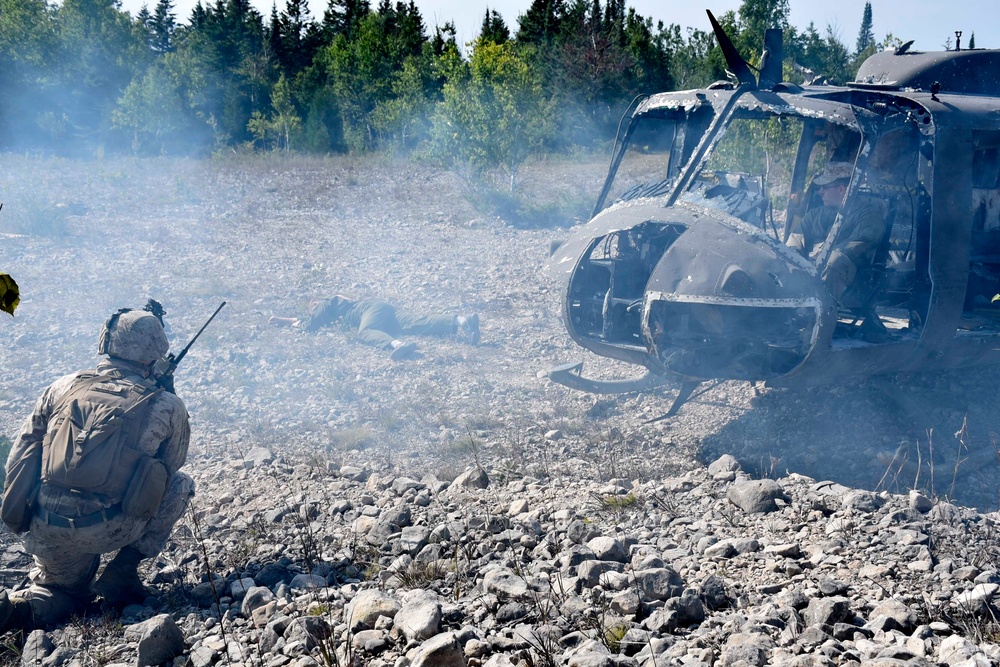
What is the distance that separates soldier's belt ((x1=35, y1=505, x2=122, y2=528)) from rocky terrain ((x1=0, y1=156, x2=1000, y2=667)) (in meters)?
0.47

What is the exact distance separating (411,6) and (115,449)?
38.5 metres

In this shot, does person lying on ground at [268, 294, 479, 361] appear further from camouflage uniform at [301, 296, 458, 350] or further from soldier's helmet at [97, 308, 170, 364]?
soldier's helmet at [97, 308, 170, 364]

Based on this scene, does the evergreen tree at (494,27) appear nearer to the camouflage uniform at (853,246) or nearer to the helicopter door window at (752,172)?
the helicopter door window at (752,172)

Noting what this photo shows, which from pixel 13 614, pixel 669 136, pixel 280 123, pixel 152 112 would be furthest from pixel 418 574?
pixel 152 112

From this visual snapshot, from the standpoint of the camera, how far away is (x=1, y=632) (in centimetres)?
393

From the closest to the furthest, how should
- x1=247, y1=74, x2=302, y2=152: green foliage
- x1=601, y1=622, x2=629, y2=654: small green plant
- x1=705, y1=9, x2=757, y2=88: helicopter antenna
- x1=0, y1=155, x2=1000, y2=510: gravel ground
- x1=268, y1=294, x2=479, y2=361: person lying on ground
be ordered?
x1=601, y1=622, x2=629, y2=654: small green plant, x1=705, y1=9, x2=757, y2=88: helicopter antenna, x1=0, y1=155, x2=1000, y2=510: gravel ground, x1=268, y1=294, x2=479, y2=361: person lying on ground, x1=247, y1=74, x2=302, y2=152: green foliage

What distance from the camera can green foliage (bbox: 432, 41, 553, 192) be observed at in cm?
1877

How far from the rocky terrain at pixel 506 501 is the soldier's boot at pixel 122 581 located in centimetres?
9

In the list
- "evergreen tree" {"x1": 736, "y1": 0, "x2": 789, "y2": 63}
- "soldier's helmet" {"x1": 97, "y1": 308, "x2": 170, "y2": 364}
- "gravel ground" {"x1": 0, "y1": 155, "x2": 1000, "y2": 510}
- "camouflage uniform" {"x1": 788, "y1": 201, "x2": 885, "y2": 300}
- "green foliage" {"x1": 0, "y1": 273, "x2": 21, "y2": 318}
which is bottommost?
"gravel ground" {"x1": 0, "y1": 155, "x2": 1000, "y2": 510}

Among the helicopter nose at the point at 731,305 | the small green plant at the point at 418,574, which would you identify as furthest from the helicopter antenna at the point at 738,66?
the small green plant at the point at 418,574

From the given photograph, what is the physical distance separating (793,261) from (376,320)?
530cm

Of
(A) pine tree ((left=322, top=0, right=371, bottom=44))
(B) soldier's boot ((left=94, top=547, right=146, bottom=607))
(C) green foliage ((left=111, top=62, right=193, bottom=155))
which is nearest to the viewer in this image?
(B) soldier's boot ((left=94, top=547, right=146, bottom=607))

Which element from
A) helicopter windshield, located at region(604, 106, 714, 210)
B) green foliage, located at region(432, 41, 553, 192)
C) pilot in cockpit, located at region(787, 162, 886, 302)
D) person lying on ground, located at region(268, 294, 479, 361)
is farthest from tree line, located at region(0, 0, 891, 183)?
pilot in cockpit, located at region(787, 162, 886, 302)

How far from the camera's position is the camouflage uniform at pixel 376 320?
941 cm
